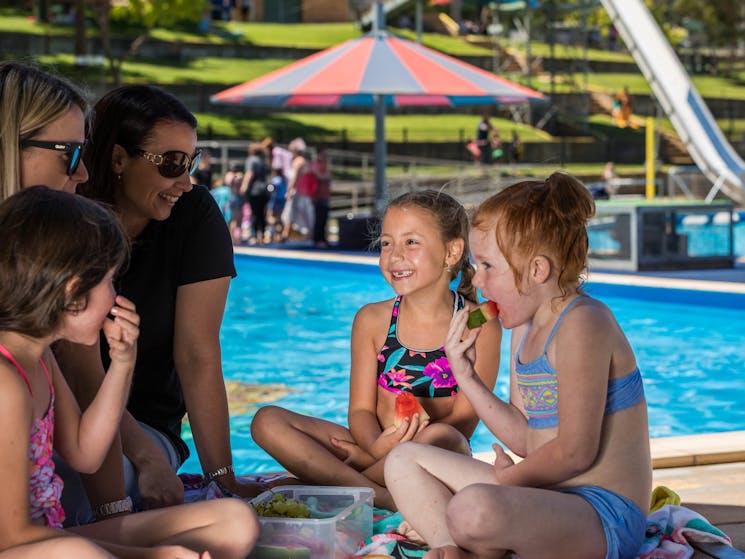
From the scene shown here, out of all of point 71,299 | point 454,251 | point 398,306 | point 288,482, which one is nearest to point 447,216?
point 454,251

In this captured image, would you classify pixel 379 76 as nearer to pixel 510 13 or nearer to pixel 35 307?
pixel 35 307

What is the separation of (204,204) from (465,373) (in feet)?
3.56

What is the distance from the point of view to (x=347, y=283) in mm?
12961

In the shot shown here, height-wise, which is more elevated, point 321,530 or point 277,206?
point 321,530

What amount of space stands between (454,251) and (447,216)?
124 mm

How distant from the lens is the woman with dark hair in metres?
3.38

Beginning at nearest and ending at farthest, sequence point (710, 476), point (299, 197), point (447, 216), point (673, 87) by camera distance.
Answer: point (447, 216), point (710, 476), point (299, 197), point (673, 87)

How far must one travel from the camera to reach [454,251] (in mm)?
3865

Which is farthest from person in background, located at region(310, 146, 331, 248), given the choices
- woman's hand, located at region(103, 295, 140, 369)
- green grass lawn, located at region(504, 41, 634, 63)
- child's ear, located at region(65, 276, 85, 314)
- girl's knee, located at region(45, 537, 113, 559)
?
green grass lawn, located at region(504, 41, 634, 63)

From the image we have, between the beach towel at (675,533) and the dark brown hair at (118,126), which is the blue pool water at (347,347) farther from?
the beach towel at (675,533)

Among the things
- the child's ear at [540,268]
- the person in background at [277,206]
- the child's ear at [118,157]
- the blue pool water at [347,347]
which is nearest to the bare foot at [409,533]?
the child's ear at [540,268]

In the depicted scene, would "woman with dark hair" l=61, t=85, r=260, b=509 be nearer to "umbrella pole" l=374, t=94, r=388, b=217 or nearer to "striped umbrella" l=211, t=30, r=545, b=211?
"striped umbrella" l=211, t=30, r=545, b=211

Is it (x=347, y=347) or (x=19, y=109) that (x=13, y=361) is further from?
(x=347, y=347)

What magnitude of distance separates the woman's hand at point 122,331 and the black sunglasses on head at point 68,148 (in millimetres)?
500
